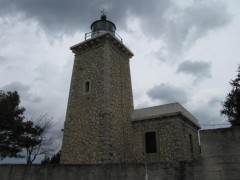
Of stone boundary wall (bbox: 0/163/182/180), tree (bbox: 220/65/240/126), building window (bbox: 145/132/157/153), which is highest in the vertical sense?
tree (bbox: 220/65/240/126)

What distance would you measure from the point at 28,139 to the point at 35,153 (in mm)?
1479

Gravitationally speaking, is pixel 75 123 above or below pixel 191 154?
above

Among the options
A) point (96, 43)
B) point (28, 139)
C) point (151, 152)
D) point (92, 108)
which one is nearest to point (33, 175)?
point (92, 108)

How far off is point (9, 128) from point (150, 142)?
34.9ft

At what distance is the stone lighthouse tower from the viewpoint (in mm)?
14391

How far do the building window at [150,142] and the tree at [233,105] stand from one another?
588 centimetres

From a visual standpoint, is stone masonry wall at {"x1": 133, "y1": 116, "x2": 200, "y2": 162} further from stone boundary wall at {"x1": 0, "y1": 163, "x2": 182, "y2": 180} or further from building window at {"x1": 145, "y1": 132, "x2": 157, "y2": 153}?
stone boundary wall at {"x1": 0, "y1": 163, "x2": 182, "y2": 180}

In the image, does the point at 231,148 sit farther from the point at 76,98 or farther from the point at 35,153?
the point at 35,153

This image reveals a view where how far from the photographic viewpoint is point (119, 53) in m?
18.7

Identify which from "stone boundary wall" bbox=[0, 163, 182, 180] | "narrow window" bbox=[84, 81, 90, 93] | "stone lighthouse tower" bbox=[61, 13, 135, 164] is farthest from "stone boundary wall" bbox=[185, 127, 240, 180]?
"narrow window" bbox=[84, 81, 90, 93]

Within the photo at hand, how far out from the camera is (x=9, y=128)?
58.4 ft

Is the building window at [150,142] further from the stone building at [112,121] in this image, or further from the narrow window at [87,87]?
the narrow window at [87,87]

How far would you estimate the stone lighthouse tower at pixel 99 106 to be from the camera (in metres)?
14.4

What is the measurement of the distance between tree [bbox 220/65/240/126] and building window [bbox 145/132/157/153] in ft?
19.3
